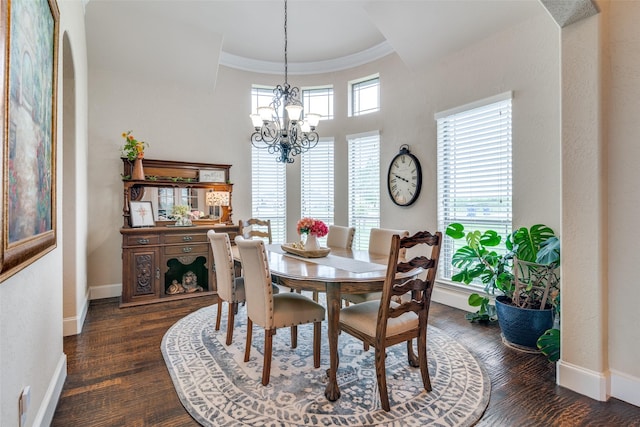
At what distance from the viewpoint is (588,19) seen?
2.20 meters

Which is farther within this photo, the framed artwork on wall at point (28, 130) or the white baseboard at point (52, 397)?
the white baseboard at point (52, 397)

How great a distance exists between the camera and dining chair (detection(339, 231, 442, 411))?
6.57 feet

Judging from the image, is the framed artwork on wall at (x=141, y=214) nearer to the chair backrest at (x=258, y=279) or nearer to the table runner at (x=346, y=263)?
the table runner at (x=346, y=263)

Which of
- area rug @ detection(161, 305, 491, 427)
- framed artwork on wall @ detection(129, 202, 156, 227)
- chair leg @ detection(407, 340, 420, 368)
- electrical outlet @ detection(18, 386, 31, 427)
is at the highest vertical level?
framed artwork on wall @ detection(129, 202, 156, 227)

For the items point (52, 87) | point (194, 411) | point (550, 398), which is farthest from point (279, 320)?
point (52, 87)

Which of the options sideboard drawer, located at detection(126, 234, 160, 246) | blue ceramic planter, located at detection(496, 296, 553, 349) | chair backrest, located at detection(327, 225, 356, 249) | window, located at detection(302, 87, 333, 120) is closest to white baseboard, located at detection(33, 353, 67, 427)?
sideboard drawer, located at detection(126, 234, 160, 246)

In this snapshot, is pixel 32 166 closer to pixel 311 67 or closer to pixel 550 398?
pixel 550 398

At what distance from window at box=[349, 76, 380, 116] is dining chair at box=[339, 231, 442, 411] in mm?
3504

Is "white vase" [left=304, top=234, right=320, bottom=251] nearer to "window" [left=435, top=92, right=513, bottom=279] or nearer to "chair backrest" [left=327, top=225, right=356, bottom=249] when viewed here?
"chair backrest" [left=327, top=225, right=356, bottom=249]

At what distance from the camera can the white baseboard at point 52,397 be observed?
1.75 meters

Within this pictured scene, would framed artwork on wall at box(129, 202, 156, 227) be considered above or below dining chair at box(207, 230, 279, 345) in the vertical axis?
above

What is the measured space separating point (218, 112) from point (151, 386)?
4058 mm

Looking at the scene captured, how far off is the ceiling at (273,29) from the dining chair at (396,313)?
2.85m

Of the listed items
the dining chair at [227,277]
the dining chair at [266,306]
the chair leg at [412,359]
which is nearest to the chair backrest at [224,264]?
the dining chair at [227,277]
